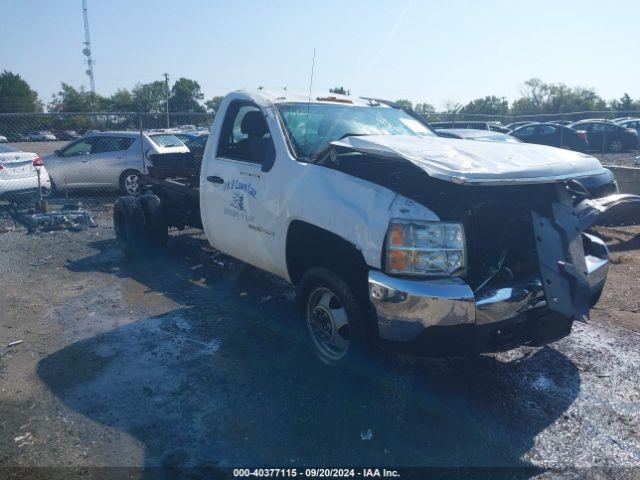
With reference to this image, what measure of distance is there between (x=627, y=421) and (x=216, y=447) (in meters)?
2.64

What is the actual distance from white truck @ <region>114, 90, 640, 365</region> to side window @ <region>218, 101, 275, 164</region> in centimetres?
3

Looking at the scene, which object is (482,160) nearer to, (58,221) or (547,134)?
(58,221)

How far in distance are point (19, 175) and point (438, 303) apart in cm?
1083

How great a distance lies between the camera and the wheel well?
3.96 metres

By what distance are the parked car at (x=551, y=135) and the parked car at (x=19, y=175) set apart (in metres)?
17.6

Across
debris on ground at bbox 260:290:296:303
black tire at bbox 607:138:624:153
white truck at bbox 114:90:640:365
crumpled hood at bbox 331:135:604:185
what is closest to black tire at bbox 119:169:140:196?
debris on ground at bbox 260:290:296:303

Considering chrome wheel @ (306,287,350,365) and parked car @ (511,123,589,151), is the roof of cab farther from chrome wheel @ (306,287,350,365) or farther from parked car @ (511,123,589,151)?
parked car @ (511,123,589,151)

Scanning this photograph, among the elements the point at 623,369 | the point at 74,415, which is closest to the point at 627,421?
the point at 623,369

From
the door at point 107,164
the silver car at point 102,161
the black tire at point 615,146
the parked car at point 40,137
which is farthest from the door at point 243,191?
the black tire at point 615,146

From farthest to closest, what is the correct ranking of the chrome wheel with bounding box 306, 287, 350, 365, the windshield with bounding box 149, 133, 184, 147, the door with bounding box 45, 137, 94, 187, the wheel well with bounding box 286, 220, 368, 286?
the windshield with bounding box 149, 133, 184, 147 < the door with bounding box 45, 137, 94, 187 < the chrome wheel with bounding box 306, 287, 350, 365 < the wheel well with bounding box 286, 220, 368, 286

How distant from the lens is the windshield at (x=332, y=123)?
4.82m

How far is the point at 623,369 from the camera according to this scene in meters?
4.39

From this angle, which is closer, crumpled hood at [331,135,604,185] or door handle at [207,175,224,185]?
crumpled hood at [331,135,604,185]

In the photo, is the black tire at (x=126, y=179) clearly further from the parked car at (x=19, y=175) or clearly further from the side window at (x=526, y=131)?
the side window at (x=526, y=131)
